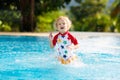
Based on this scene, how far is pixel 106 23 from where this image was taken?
2330 cm

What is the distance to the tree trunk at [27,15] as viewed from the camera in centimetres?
1738

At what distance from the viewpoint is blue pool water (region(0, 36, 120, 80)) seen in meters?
7.29

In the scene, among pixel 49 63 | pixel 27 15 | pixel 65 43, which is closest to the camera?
pixel 65 43

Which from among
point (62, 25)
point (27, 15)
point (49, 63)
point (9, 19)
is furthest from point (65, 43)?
point (9, 19)

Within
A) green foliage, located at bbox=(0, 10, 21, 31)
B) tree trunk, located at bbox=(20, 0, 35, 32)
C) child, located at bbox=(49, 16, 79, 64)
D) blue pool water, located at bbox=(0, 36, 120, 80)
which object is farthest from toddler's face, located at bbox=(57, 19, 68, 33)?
green foliage, located at bbox=(0, 10, 21, 31)

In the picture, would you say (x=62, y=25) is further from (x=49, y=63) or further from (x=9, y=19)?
(x=9, y=19)

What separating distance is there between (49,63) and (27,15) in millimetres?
9113

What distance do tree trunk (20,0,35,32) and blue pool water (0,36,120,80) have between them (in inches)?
166

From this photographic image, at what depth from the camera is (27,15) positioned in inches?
691

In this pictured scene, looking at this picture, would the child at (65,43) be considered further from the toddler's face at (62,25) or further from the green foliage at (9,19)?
the green foliage at (9,19)

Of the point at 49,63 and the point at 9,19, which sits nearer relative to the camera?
the point at 49,63

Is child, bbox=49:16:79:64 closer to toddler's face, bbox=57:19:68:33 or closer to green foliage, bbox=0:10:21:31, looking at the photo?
toddler's face, bbox=57:19:68:33

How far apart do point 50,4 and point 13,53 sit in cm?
820

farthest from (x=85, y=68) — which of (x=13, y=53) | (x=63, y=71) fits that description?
(x=13, y=53)
